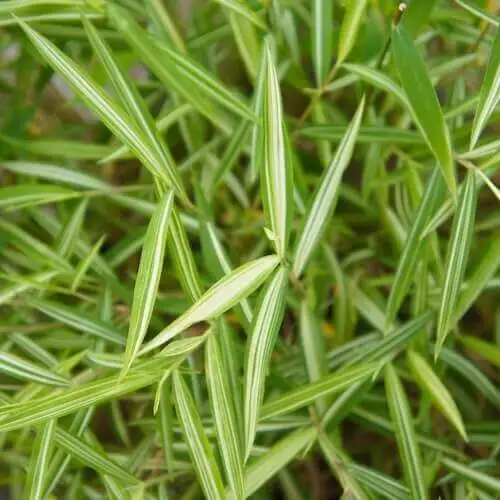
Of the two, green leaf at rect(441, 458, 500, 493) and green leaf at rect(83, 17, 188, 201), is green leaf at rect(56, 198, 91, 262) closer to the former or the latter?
green leaf at rect(83, 17, 188, 201)

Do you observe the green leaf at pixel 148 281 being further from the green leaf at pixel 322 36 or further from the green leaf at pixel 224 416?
the green leaf at pixel 322 36

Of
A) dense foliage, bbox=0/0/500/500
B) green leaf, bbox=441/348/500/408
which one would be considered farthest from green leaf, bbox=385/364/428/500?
green leaf, bbox=441/348/500/408

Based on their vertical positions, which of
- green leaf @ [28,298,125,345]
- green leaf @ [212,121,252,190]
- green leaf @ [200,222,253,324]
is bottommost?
green leaf @ [28,298,125,345]

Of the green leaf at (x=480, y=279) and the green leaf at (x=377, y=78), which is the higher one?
the green leaf at (x=377, y=78)

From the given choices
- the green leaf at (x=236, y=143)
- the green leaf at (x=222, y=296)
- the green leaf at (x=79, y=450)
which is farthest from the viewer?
the green leaf at (x=236, y=143)

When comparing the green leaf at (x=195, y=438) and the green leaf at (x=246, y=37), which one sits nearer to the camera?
the green leaf at (x=195, y=438)

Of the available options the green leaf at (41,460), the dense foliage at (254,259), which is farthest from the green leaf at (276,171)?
the green leaf at (41,460)

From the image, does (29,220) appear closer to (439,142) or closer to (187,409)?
(187,409)
